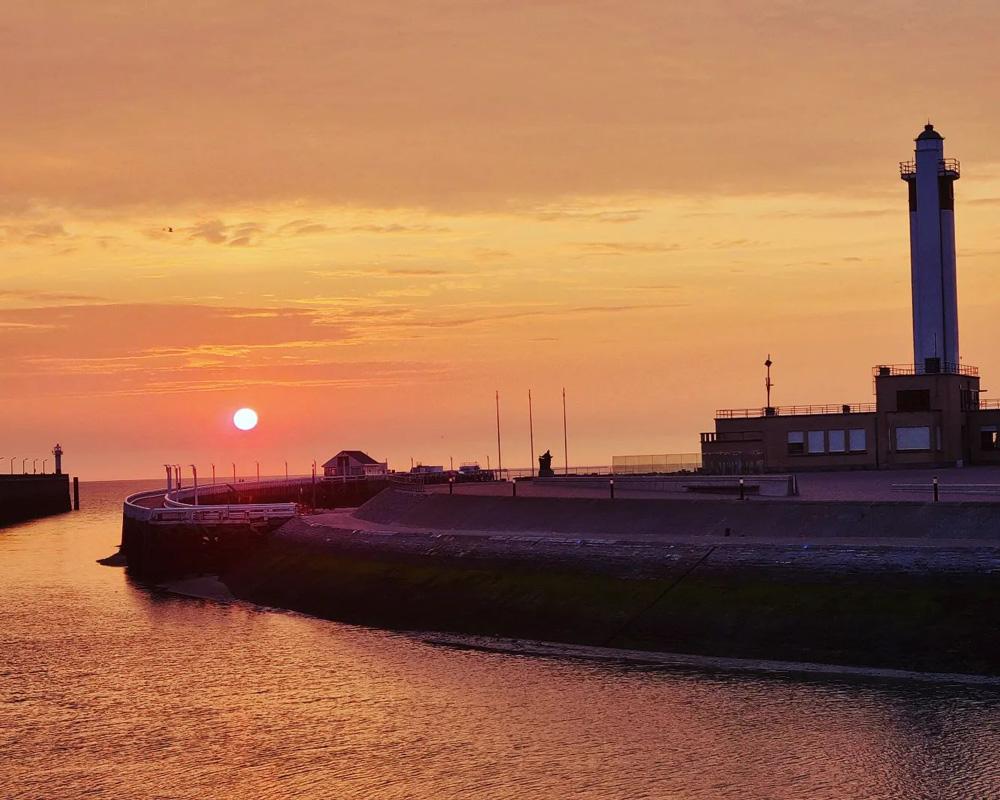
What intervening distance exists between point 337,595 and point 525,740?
97.1 feet

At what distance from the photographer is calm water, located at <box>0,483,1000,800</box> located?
34750 mm

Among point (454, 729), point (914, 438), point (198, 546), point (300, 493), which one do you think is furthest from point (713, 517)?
point (300, 493)

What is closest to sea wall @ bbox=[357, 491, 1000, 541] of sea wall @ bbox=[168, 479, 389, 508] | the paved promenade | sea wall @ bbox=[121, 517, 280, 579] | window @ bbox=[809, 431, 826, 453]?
the paved promenade

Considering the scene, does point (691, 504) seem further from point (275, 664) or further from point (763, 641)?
point (275, 664)

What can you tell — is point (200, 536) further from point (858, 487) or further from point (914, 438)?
point (914, 438)

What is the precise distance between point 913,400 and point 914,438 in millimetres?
3419

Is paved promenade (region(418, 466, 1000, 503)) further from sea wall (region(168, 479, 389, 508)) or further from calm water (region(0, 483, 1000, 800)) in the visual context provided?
sea wall (region(168, 479, 389, 508))

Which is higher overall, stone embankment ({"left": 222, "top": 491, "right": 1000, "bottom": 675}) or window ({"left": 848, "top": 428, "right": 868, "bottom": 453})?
window ({"left": 848, "top": 428, "right": 868, "bottom": 453})

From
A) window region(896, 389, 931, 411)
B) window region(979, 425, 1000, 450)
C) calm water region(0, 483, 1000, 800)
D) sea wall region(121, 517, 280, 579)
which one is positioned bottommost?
calm water region(0, 483, 1000, 800)

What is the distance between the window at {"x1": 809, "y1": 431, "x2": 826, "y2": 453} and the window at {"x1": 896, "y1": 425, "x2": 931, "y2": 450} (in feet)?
17.8

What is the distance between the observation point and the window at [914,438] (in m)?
102

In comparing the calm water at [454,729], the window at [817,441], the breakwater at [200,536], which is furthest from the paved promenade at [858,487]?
the calm water at [454,729]

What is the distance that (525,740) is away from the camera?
38938 millimetres

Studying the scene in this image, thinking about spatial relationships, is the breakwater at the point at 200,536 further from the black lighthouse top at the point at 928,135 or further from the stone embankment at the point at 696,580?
the black lighthouse top at the point at 928,135
